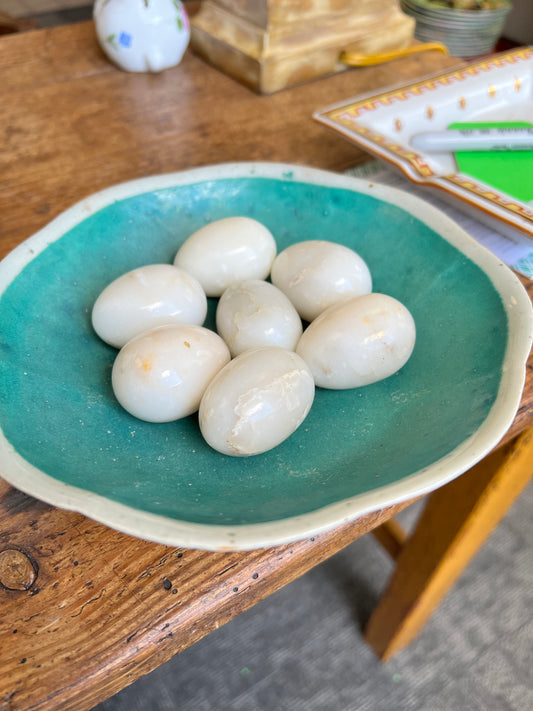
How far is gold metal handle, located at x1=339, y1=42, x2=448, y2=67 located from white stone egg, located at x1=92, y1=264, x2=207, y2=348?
0.56 m

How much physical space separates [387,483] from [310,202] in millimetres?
286

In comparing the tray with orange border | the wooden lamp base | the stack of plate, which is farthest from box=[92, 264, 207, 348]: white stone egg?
the stack of plate

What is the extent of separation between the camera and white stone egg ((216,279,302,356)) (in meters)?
0.39

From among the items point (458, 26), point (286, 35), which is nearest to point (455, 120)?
point (286, 35)

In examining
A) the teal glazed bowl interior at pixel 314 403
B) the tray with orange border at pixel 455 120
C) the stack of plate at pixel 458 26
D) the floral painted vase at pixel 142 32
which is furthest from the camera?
the stack of plate at pixel 458 26

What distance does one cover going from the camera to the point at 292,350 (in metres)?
0.40

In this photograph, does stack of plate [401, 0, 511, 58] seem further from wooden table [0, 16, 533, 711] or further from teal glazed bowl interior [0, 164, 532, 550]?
teal glazed bowl interior [0, 164, 532, 550]

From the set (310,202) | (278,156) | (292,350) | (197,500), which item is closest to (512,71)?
(278,156)

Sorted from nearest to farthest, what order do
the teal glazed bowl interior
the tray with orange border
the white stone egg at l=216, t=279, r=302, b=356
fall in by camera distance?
1. the teal glazed bowl interior
2. the white stone egg at l=216, t=279, r=302, b=356
3. the tray with orange border

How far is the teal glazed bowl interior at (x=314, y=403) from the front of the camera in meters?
0.29

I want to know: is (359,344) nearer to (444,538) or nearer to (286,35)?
(444,538)

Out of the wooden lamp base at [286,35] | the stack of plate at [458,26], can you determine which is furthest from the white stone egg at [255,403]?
the stack of plate at [458,26]

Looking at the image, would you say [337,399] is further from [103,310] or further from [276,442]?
[103,310]

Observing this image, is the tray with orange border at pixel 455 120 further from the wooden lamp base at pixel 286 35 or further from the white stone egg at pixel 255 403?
the white stone egg at pixel 255 403
